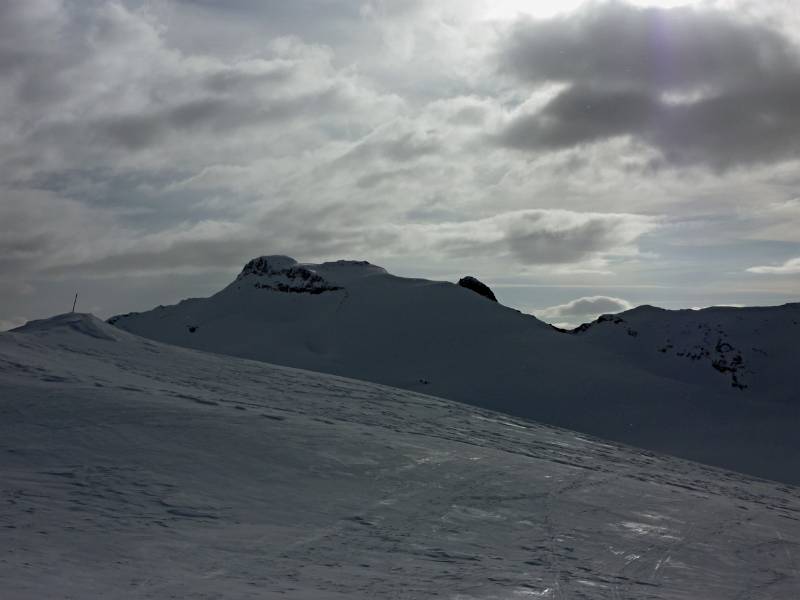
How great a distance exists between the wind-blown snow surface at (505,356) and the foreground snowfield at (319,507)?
20689 mm

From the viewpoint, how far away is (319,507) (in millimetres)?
13102

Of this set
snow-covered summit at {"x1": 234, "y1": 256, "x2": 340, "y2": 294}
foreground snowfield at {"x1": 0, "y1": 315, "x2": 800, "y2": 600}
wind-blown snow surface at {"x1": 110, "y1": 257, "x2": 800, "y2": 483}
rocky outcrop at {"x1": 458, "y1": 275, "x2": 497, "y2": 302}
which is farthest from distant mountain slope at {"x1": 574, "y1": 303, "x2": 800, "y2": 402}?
foreground snowfield at {"x1": 0, "y1": 315, "x2": 800, "y2": 600}

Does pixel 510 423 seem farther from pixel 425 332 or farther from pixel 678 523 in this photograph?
pixel 425 332

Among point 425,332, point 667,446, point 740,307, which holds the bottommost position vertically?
point 667,446

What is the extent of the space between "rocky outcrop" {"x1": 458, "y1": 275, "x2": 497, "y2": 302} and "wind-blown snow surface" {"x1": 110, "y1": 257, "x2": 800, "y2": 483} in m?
5.23

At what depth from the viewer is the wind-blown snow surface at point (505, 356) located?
44312mm

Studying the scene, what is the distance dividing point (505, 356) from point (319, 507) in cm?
4352

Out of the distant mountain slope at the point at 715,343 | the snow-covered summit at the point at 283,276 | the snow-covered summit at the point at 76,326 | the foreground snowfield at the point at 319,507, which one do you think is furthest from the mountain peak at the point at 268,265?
Result: the foreground snowfield at the point at 319,507

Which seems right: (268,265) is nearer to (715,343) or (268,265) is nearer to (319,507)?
(715,343)

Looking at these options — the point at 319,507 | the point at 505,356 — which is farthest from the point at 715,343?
the point at 319,507

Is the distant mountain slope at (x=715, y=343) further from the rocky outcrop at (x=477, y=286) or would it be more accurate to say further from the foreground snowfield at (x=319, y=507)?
the foreground snowfield at (x=319, y=507)

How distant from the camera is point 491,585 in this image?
980cm

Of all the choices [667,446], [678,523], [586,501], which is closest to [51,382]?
[586,501]

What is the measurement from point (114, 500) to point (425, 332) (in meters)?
50.6
